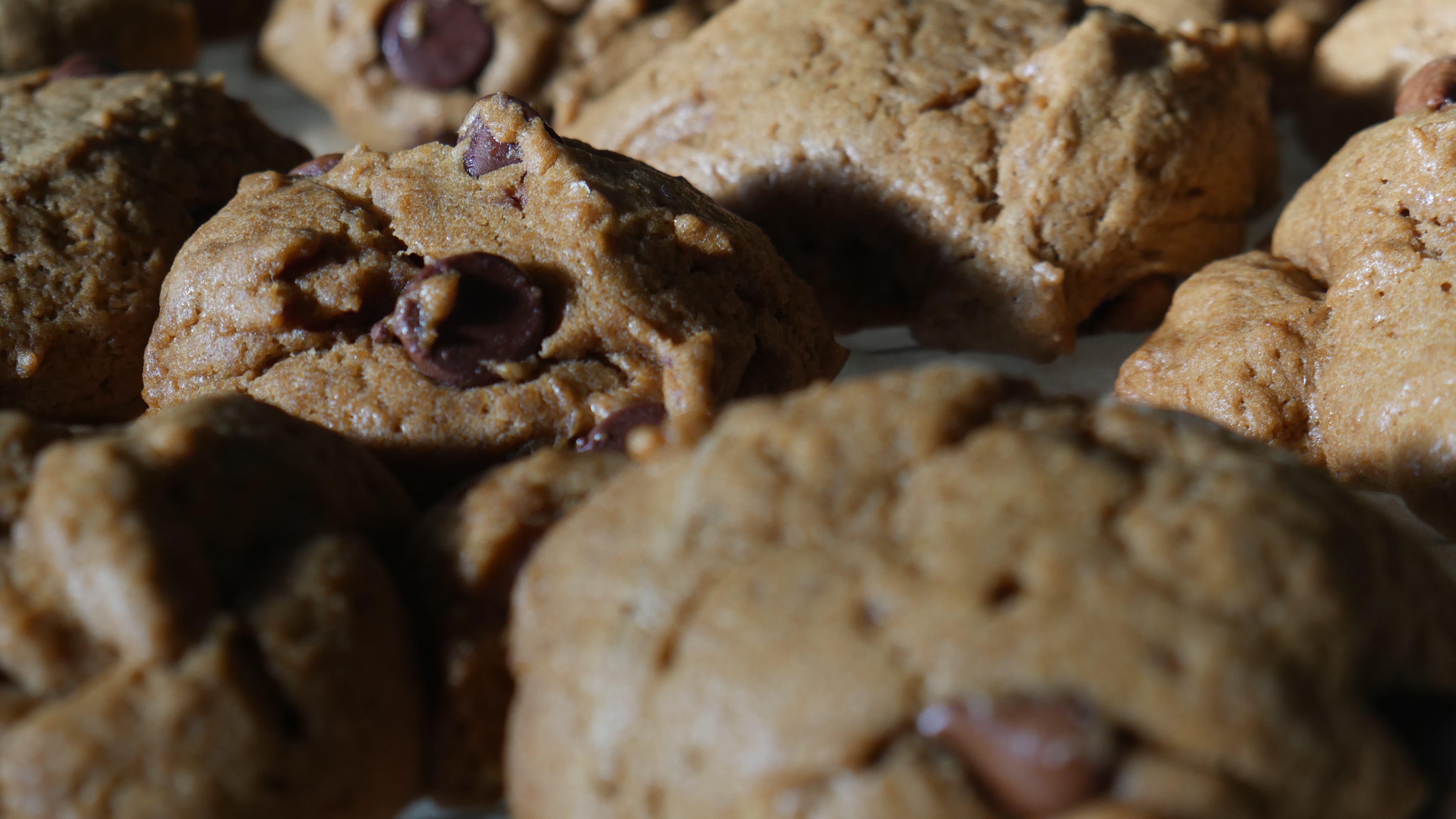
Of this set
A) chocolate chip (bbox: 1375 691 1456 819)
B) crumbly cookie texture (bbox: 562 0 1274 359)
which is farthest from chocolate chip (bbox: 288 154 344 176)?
chocolate chip (bbox: 1375 691 1456 819)

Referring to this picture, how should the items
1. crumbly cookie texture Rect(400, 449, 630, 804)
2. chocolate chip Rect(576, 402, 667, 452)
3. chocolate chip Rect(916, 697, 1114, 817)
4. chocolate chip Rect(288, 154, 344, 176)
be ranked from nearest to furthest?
chocolate chip Rect(916, 697, 1114, 817), crumbly cookie texture Rect(400, 449, 630, 804), chocolate chip Rect(576, 402, 667, 452), chocolate chip Rect(288, 154, 344, 176)

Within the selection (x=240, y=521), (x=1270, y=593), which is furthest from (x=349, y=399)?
(x=1270, y=593)

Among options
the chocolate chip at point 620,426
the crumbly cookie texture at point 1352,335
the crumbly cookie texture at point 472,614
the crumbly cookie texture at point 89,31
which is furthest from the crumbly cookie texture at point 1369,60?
the crumbly cookie texture at point 89,31

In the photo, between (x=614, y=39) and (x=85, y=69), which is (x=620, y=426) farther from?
(x=614, y=39)

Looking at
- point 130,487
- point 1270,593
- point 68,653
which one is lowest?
point 68,653

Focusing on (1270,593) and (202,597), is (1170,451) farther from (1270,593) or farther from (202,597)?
(202,597)

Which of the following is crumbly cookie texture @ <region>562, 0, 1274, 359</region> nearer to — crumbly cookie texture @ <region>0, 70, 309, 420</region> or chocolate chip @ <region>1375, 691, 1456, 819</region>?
crumbly cookie texture @ <region>0, 70, 309, 420</region>
